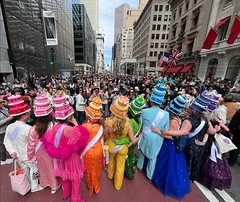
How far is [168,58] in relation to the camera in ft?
49.4

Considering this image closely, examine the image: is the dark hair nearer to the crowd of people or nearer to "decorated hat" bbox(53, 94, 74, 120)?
the crowd of people

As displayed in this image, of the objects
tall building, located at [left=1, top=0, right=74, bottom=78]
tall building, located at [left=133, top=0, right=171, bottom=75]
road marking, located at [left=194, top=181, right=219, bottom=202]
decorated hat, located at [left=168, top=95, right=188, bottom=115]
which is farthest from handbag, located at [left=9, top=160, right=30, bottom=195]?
tall building, located at [left=133, top=0, right=171, bottom=75]

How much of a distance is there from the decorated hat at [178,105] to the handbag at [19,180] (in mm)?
3010

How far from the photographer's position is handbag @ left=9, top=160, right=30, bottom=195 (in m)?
2.13

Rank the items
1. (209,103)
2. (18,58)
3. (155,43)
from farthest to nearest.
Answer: (155,43) → (18,58) → (209,103)

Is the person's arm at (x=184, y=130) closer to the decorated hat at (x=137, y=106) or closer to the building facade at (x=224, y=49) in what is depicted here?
the decorated hat at (x=137, y=106)

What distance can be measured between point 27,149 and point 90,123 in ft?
3.97

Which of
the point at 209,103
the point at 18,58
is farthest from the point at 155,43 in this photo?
the point at 209,103

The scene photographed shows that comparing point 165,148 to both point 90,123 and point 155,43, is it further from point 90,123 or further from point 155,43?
point 155,43

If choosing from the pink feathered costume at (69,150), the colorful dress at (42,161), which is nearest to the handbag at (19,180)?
the colorful dress at (42,161)

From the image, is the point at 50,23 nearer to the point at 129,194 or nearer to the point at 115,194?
the point at 115,194

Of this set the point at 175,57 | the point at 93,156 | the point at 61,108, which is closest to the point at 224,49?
the point at 175,57

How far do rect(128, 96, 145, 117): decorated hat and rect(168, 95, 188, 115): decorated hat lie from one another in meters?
0.57

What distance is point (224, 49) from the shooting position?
1303cm
